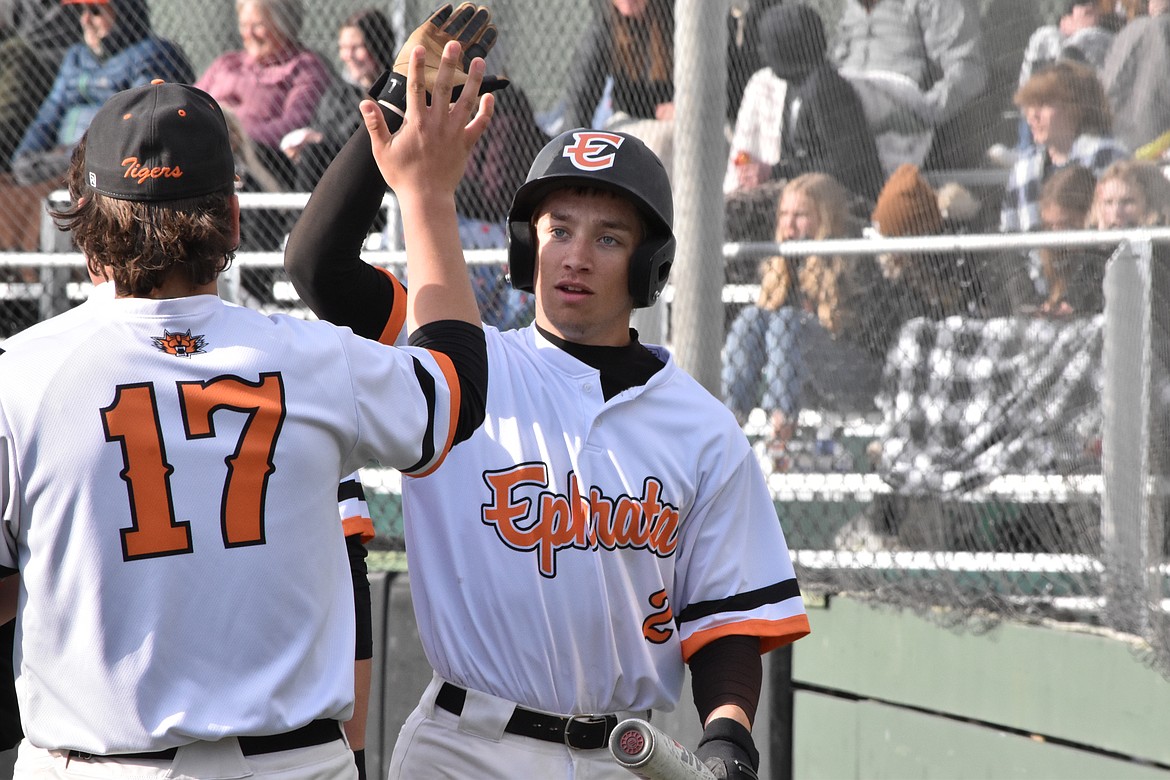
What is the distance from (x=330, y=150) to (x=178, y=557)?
10.1 ft

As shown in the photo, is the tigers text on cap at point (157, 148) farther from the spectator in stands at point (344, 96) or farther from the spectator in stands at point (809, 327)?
the spectator in stands at point (344, 96)

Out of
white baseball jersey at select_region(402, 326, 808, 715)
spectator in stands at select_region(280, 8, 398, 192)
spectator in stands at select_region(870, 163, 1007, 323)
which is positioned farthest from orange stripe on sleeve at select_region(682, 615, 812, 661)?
spectator in stands at select_region(280, 8, 398, 192)

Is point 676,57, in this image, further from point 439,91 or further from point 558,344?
point 439,91

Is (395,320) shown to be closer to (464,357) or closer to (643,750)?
(464,357)

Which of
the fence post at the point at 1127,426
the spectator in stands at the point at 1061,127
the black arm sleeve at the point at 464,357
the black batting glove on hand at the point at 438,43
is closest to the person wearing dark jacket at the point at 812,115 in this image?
the spectator in stands at the point at 1061,127

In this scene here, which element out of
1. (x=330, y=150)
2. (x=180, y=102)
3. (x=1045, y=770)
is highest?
(x=330, y=150)

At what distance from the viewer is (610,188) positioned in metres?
2.43

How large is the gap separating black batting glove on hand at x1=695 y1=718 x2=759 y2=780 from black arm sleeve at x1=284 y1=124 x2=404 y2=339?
0.94 metres

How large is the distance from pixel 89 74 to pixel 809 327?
2908mm

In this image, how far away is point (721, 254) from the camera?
3662 mm

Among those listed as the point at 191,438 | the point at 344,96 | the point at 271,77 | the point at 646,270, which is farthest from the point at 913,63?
the point at 191,438

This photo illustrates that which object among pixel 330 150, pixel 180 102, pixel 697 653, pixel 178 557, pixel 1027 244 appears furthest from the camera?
pixel 330 150

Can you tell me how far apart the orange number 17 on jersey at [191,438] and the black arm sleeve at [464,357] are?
25 centimetres

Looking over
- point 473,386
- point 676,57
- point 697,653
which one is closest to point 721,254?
point 676,57
